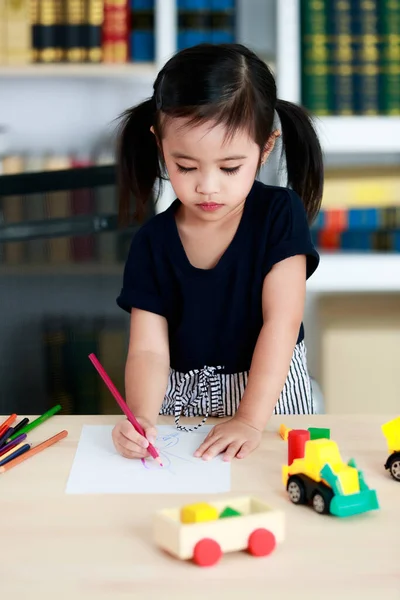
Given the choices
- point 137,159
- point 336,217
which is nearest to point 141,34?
point 336,217

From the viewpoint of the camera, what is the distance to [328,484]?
738mm

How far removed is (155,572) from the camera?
639 mm

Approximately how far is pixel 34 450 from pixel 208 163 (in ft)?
1.25

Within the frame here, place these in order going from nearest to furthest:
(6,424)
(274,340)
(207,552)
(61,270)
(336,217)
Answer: (207,552), (6,424), (274,340), (61,270), (336,217)

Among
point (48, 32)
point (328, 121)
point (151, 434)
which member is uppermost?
point (48, 32)

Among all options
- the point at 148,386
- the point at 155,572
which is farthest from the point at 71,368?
the point at 155,572

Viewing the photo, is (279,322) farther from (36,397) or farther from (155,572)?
(36,397)

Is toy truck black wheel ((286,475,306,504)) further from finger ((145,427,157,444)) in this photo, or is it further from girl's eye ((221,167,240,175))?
girl's eye ((221,167,240,175))

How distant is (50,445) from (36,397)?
0.96 meters

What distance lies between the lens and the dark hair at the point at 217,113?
3.42ft

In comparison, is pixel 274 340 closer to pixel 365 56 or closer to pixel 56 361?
pixel 56 361

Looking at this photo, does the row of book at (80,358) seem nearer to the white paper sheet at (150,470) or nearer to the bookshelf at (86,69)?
the bookshelf at (86,69)

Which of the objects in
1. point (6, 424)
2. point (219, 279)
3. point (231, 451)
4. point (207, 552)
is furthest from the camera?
point (219, 279)

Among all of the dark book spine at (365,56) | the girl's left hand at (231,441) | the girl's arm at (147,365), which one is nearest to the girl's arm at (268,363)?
the girl's left hand at (231,441)
